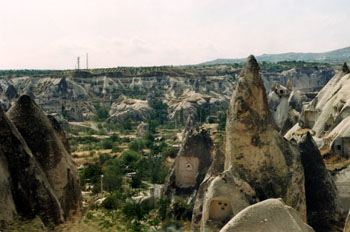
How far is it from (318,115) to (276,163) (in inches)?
449

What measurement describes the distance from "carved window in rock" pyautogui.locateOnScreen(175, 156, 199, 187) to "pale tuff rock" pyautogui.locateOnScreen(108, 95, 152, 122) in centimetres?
4376

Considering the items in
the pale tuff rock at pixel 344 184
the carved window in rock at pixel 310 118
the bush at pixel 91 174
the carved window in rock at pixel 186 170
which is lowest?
the bush at pixel 91 174

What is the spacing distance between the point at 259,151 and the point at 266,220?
11.0ft

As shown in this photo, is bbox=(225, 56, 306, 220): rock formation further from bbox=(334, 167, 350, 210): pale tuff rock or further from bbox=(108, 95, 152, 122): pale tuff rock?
bbox=(108, 95, 152, 122): pale tuff rock

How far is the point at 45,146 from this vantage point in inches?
285

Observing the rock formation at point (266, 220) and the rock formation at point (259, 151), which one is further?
the rock formation at point (259, 151)

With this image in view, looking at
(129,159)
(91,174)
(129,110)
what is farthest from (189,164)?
(129,110)

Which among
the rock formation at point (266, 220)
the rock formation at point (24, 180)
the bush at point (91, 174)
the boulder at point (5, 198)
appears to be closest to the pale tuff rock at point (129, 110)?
the bush at point (91, 174)

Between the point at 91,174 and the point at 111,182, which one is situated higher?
the point at 111,182

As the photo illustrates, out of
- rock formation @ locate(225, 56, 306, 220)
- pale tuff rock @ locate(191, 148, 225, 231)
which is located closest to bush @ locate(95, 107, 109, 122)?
pale tuff rock @ locate(191, 148, 225, 231)

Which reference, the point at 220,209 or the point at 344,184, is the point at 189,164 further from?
the point at 220,209

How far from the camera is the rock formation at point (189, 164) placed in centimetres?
1586

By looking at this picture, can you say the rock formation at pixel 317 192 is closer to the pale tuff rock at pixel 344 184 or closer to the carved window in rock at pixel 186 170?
the pale tuff rock at pixel 344 184

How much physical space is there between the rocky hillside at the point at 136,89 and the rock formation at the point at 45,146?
49737 mm
